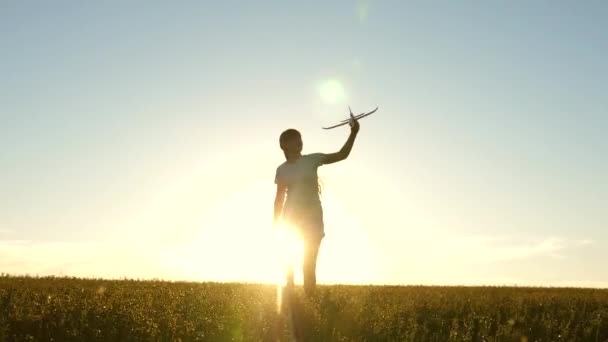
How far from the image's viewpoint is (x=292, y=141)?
1134cm

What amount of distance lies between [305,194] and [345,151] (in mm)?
928

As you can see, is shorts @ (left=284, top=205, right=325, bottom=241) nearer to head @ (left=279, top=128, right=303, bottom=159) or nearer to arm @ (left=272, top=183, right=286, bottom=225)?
arm @ (left=272, top=183, right=286, bottom=225)

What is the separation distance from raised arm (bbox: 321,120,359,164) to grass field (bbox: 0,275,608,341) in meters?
2.12

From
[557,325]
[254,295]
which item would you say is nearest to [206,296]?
[254,295]

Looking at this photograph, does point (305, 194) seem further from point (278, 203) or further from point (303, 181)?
point (278, 203)

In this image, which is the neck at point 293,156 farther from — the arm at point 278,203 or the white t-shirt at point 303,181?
the arm at point 278,203

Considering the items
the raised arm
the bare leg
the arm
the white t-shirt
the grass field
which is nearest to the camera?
the grass field

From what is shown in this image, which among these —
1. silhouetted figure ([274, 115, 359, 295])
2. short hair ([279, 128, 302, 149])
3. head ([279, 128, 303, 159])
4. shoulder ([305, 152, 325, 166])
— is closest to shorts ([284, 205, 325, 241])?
silhouetted figure ([274, 115, 359, 295])

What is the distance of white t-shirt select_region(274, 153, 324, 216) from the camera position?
1130 cm

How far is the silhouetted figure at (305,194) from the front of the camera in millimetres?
11188

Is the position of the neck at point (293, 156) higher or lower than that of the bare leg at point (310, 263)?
higher

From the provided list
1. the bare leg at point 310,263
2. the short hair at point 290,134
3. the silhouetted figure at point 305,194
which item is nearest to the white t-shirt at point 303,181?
the silhouetted figure at point 305,194

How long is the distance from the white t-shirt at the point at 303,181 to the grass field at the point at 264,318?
1.46 m

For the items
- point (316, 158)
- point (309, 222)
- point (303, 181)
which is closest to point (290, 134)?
point (316, 158)
